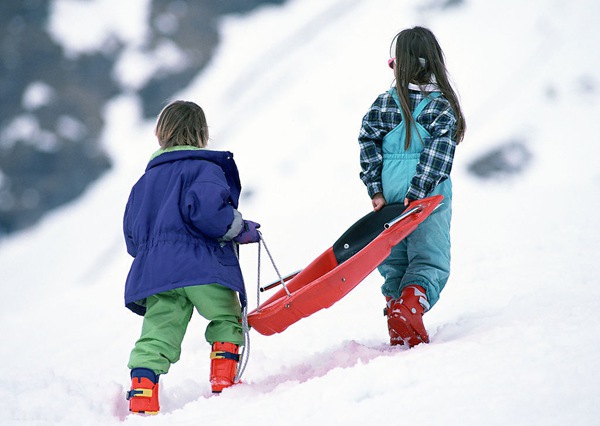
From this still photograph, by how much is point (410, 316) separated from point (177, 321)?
0.68m

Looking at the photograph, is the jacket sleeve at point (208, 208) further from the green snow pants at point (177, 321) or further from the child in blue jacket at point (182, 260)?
the green snow pants at point (177, 321)

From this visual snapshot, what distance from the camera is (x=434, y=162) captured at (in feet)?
6.92

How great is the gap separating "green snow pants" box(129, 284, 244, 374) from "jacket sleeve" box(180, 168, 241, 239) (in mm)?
173

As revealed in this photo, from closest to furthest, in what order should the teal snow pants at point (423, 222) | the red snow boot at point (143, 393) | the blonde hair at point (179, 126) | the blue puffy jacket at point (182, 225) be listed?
the red snow boot at point (143, 393), the blue puffy jacket at point (182, 225), the teal snow pants at point (423, 222), the blonde hair at point (179, 126)

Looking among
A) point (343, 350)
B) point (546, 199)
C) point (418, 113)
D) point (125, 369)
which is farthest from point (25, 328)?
point (546, 199)

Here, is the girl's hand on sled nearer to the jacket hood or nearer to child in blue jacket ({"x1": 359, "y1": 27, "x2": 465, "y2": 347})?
child in blue jacket ({"x1": 359, "y1": 27, "x2": 465, "y2": 347})

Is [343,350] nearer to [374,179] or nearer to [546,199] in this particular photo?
[374,179]

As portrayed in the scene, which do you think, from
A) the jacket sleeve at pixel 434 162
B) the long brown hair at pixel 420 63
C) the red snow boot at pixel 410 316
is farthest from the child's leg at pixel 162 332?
the long brown hair at pixel 420 63

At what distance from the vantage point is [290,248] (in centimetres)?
468

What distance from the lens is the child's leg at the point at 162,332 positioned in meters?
2.04

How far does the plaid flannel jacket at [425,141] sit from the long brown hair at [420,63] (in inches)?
1.7

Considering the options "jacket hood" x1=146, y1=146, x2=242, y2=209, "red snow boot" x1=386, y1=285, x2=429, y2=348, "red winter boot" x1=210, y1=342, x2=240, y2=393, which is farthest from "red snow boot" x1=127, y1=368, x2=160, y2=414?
"red snow boot" x1=386, y1=285, x2=429, y2=348

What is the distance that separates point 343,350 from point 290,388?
0.44 metres

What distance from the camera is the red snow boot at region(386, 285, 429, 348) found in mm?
2074
